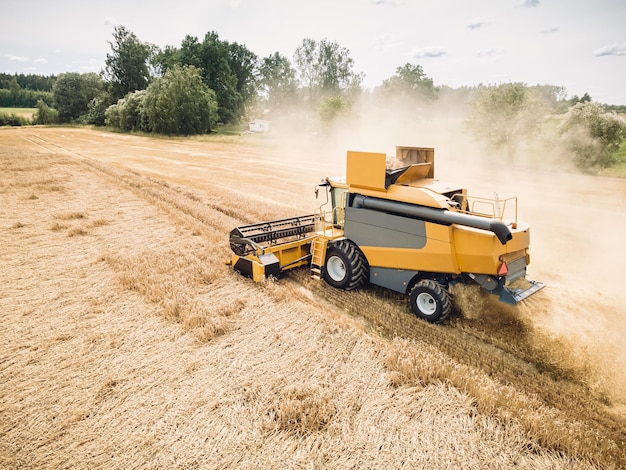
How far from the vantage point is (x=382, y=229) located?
6711 millimetres

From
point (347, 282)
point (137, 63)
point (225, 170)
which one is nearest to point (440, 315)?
point (347, 282)

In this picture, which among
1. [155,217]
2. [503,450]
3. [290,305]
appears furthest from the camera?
[155,217]

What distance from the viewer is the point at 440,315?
6027mm

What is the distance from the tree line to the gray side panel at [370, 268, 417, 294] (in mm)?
22284

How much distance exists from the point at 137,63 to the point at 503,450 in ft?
242

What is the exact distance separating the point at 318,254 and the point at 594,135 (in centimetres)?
2290

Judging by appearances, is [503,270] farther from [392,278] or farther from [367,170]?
[367,170]

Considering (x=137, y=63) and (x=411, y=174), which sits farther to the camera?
(x=137, y=63)

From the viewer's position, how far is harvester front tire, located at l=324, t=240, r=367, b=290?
7.09 metres

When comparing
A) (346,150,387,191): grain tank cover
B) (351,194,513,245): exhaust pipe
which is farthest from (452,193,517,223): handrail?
(346,150,387,191): grain tank cover

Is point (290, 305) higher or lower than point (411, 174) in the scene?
lower

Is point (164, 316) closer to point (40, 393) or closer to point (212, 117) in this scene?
point (40, 393)

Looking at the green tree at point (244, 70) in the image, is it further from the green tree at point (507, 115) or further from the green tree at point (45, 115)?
the green tree at point (507, 115)

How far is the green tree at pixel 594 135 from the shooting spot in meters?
21.7
